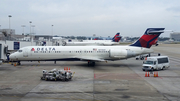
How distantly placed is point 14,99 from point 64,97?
3794 mm

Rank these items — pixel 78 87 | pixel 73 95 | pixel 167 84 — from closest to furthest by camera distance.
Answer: pixel 73 95, pixel 78 87, pixel 167 84

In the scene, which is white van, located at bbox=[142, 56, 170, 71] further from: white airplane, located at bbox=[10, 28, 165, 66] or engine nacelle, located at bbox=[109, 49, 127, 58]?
engine nacelle, located at bbox=[109, 49, 127, 58]

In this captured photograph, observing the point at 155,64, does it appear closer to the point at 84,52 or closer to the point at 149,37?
the point at 149,37

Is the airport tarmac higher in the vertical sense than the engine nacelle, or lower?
lower

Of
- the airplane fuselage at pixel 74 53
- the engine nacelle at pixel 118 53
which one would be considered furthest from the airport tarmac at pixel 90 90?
the airplane fuselage at pixel 74 53

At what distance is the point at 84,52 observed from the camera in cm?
3238

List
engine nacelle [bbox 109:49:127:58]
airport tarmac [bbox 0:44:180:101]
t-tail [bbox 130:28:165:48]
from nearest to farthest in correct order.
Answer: airport tarmac [bbox 0:44:180:101], engine nacelle [bbox 109:49:127:58], t-tail [bbox 130:28:165:48]

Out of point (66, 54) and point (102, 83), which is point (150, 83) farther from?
point (66, 54)

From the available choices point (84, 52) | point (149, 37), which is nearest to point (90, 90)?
point (84, 52)

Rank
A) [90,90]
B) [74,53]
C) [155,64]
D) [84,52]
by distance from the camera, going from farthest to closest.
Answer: [84,52]
[74,53]
[155,64]
[90,90]

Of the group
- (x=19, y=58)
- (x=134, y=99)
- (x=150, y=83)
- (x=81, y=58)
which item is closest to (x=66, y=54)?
(x=81, y=58)

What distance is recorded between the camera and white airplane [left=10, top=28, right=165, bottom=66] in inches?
1239

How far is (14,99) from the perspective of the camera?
14219mm

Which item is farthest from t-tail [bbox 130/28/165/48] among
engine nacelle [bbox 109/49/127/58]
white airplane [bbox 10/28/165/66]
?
engine nacelle [bbox 109/49/127/58]
